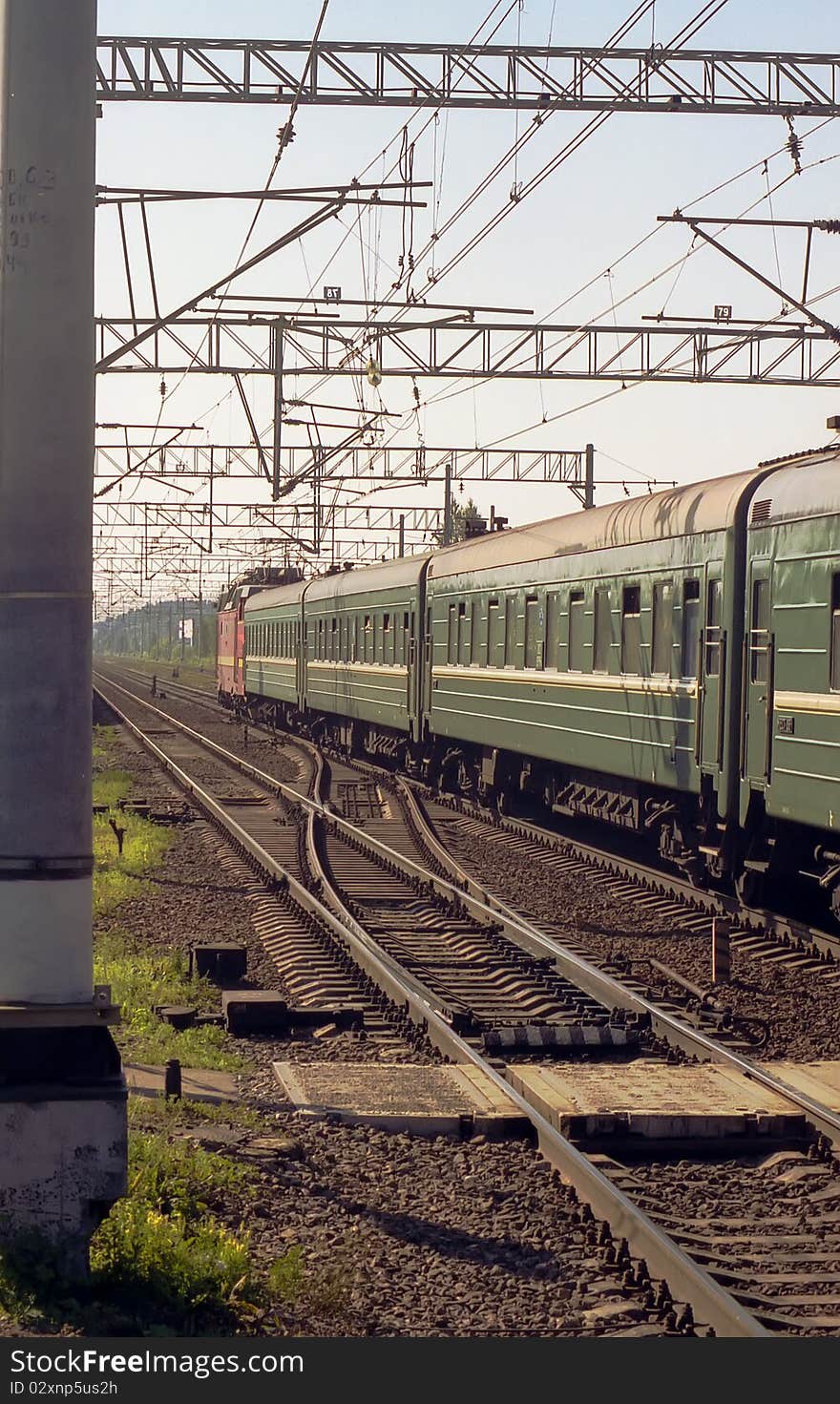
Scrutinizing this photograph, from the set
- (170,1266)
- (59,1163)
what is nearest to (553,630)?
(59,1163)

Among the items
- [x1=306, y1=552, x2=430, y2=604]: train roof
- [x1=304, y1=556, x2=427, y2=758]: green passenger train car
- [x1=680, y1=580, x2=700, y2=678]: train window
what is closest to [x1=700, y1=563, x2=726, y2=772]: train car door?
[x1=680, y1=580, x2=700, y2=678]: train window

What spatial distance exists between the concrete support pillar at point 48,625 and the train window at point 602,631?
11.6 metres

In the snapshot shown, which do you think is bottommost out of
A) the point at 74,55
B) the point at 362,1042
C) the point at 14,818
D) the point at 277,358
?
the point at 362,1042

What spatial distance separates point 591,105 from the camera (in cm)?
1533

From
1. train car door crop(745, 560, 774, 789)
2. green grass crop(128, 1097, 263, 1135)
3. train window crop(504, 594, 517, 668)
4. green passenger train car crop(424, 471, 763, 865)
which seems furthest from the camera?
train window crop(504, 594, 517, 668)

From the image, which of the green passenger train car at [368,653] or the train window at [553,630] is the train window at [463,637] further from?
the train window at [553,630]

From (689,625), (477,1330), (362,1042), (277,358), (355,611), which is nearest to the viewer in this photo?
(477,1330)

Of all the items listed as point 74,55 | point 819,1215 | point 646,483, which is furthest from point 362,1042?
point 646,483

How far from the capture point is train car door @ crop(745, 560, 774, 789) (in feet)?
43.4

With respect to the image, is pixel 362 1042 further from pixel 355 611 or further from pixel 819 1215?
pixel 355 611

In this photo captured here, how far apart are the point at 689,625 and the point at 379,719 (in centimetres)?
1574

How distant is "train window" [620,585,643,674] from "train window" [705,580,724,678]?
1877 mm

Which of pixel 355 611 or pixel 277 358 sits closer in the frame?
pixel 277 358

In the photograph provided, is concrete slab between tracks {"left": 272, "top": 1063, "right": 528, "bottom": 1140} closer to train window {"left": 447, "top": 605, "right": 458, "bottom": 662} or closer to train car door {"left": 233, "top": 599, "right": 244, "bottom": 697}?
train window {"left": 447, "top": 605, "right": 458, "bottom": 662}
